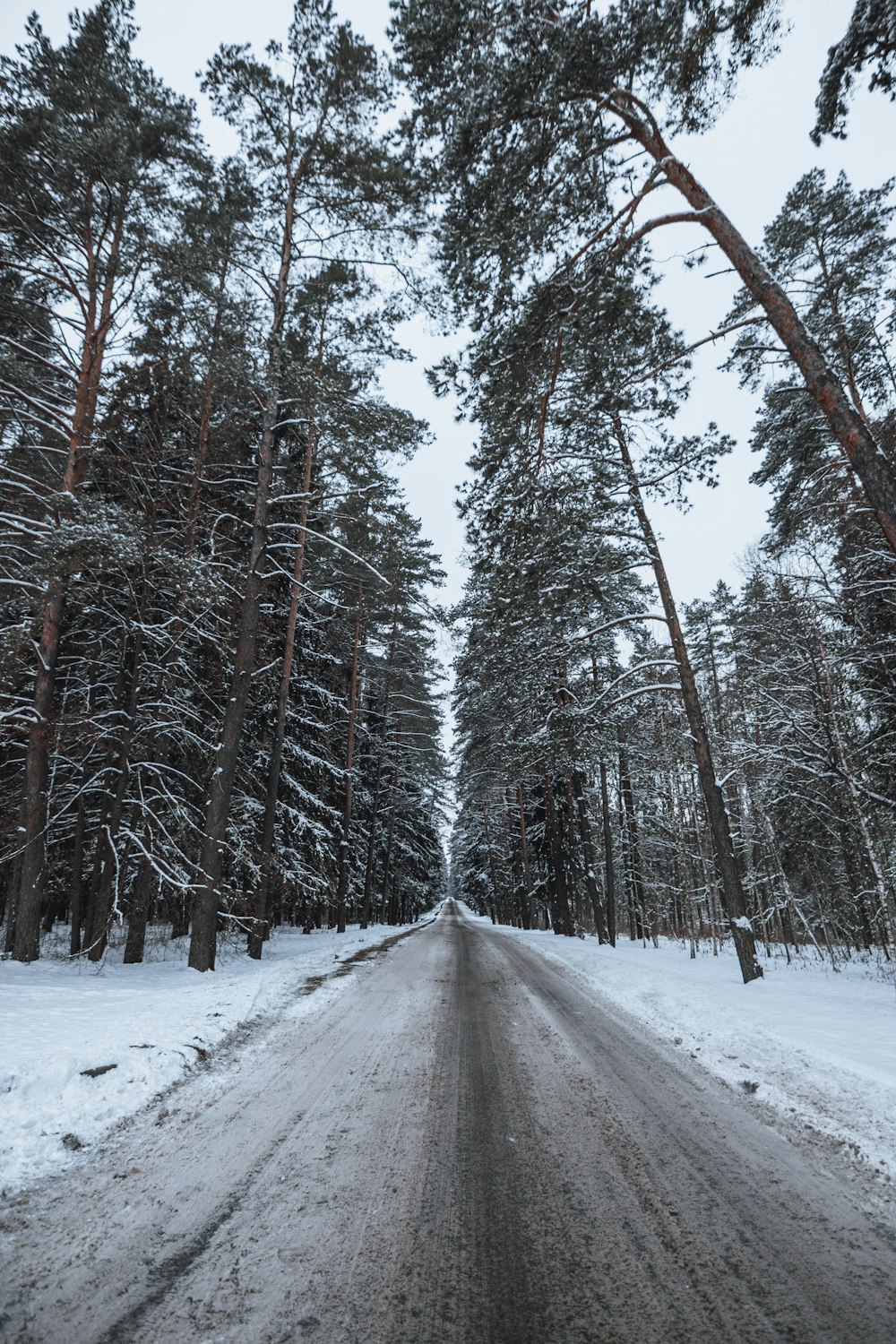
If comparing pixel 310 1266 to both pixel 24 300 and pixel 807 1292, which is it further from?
pixel 24 300

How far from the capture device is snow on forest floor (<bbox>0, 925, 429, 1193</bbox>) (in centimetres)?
305

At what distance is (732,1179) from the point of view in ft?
9.23

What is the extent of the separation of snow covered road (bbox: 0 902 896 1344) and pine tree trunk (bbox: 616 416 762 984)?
6195 mm

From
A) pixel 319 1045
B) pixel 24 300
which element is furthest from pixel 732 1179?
pixel 24 300

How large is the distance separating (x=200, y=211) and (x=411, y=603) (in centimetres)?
727

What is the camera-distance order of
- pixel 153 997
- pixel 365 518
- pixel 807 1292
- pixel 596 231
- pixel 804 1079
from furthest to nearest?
pixel 365 518 → pixel 596 231 → pixel 153 997 → pixel 804 1079 → pixel 807 1292

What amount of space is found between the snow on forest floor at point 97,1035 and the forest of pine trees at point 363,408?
1408mm

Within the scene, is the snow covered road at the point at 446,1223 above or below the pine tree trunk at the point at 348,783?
below

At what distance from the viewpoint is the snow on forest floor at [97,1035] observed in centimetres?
305

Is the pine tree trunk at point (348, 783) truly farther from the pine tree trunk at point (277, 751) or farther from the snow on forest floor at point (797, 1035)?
the snow on forest floor at point (797, 1035)

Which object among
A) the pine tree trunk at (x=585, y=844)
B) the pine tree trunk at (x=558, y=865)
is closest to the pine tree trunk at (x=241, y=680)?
the pine tree trunk at (x=585, y=844)

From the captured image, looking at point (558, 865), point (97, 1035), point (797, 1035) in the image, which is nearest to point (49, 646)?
point (97, 1035)

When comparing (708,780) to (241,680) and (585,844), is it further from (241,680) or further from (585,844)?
(585,844)

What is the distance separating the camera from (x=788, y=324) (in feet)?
18.5
